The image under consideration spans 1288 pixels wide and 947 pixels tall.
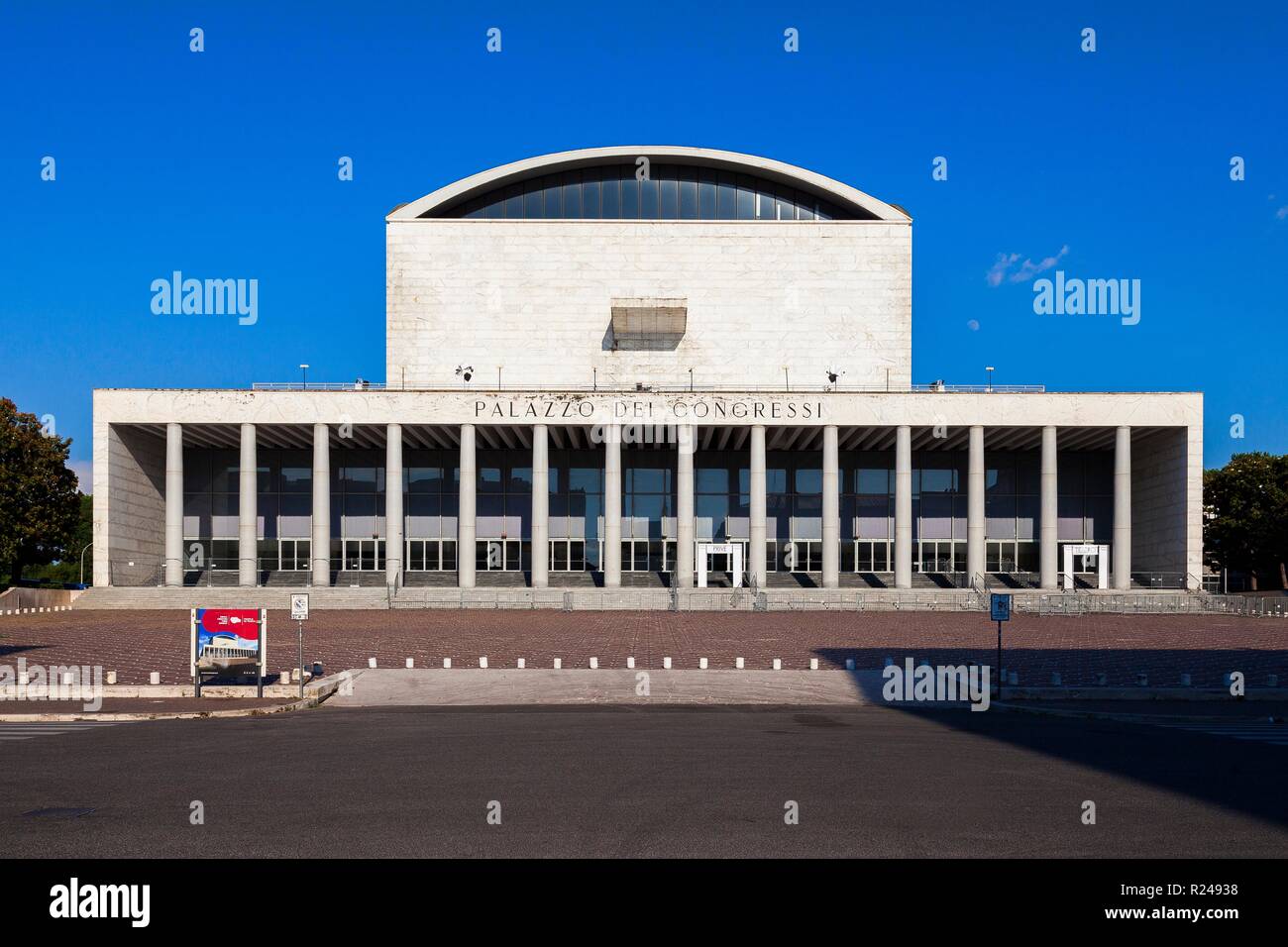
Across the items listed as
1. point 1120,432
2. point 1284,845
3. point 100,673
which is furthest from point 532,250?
point 1284,845

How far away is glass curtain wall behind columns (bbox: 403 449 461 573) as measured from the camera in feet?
239

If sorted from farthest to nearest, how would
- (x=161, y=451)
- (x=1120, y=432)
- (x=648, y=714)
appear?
(x=161, y=451)
(x=1120, y=432)
(x=648, y=714)

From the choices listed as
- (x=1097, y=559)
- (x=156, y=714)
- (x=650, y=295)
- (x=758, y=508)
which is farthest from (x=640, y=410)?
(x=156, y=714)

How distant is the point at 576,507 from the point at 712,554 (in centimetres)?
949

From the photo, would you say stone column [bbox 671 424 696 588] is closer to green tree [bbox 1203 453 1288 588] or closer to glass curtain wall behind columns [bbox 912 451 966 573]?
glass curtain wall behind columns [bbox 912 451 966 573]

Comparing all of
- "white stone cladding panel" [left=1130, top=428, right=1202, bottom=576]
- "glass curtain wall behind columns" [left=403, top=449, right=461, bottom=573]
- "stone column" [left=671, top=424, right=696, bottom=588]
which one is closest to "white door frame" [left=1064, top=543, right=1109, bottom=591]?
"white stone cladding panel" [left=1130, top=428, right=1202, bottom=576]

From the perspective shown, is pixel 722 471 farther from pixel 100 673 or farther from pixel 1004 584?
pixel 100 673

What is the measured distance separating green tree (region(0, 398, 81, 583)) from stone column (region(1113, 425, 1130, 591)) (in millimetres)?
67520

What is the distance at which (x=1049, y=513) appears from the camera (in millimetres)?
64750

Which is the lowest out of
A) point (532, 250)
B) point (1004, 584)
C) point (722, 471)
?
point (1004, 584)

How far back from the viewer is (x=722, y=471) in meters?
73.0

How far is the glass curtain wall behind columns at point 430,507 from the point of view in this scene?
239 feet
